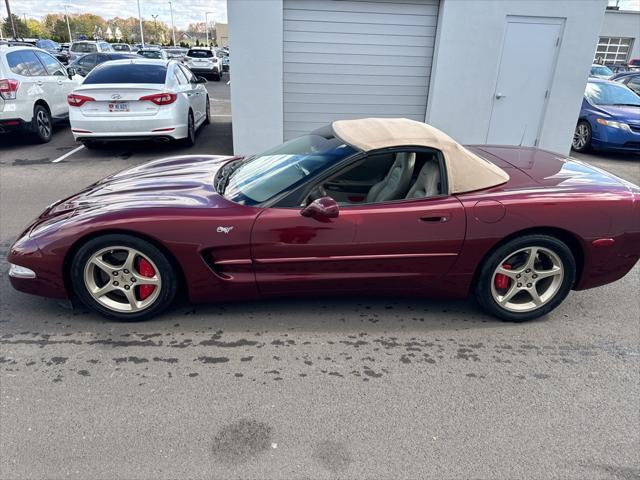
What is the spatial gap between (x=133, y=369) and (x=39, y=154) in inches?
281

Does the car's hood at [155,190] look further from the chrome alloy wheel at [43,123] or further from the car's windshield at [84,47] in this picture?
the car's windshield at [84,47]

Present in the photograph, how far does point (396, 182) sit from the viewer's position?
335 centimetres

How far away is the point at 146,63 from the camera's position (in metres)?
8.38

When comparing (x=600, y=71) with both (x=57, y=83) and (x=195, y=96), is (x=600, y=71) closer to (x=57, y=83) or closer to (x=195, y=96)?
(x=195, y=96)

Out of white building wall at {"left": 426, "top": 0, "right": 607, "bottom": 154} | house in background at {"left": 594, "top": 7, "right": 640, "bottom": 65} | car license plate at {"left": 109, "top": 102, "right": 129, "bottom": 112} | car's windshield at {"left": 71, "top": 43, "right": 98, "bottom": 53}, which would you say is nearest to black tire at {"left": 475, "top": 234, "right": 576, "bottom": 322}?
white building wall at {"left": 426, "top": 0, "right": 607, "bottom": 154}

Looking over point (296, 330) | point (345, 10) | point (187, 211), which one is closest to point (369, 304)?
point (296, 330)

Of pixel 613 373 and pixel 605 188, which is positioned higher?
pixel 605 188

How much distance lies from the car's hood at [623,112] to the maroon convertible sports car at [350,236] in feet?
23.5

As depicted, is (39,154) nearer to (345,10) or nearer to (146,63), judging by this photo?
(146,63)

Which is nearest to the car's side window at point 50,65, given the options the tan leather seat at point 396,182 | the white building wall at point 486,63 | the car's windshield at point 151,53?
the white building wall at point 486,63

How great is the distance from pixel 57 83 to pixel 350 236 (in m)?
9.21

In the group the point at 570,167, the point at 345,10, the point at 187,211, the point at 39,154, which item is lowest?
the point at 39,154

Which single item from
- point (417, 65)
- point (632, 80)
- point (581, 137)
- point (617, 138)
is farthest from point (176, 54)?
point (617, 138)

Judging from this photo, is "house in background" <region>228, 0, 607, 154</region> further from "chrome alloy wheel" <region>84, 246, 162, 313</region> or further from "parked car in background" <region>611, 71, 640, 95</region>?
"parked car in background" <region>611, 71, 640, 95</region>
